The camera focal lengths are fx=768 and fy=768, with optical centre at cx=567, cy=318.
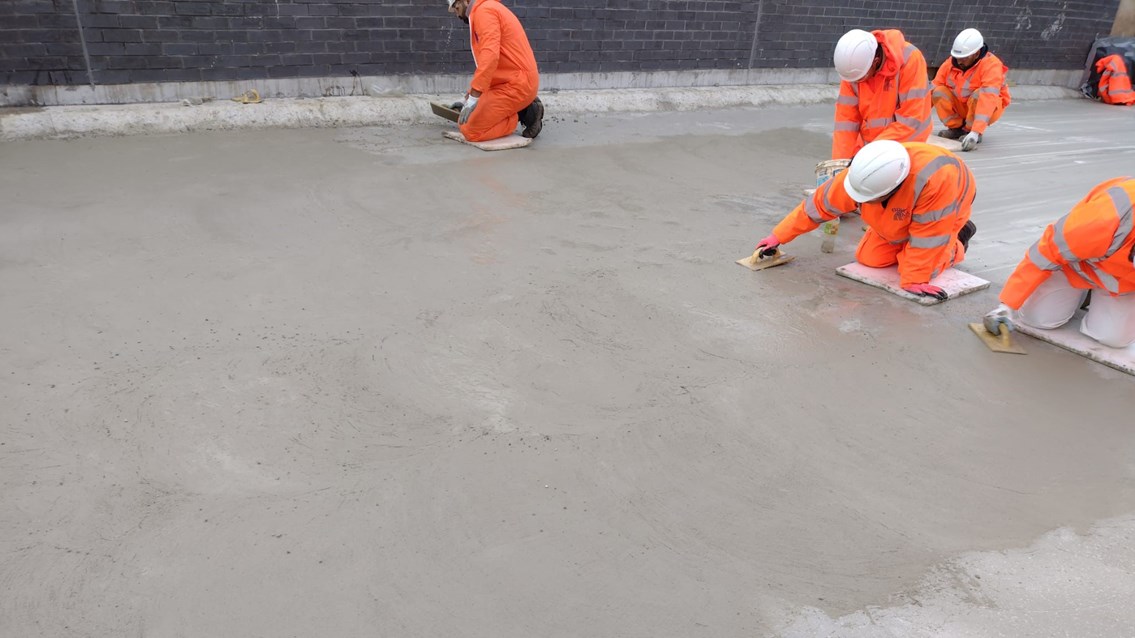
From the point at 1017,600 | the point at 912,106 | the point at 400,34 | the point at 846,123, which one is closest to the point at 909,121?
the point at 912,106

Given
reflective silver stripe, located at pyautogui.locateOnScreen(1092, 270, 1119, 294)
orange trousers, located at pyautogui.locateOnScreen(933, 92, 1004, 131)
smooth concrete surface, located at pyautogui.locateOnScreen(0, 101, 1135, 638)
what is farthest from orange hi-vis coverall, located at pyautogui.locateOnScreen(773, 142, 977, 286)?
orange trousers, located at pyautogui.locateOnScreen(933, 92, 1004, 131)

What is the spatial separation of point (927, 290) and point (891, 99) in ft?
5.19

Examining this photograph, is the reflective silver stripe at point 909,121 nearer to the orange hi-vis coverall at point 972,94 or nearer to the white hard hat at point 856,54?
the white hard hat at point 856,54

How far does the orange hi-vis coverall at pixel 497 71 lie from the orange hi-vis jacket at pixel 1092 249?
3.81 metres

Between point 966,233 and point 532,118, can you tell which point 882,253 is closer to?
point 966,233

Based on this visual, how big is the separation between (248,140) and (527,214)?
8.40 ft

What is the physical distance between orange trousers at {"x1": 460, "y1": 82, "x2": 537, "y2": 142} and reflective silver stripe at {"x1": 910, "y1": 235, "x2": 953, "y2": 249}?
3309 mm

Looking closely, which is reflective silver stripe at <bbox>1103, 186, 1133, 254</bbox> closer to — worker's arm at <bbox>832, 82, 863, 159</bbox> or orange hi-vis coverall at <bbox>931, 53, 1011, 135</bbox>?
worker's arm at <bbox>832, 82, 863, 159</bbox>

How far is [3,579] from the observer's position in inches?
76.4

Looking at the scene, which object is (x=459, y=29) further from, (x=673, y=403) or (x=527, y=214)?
(x=673, y=403)

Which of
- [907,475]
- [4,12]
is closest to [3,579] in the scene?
[907,475]

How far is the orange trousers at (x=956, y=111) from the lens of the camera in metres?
7.01

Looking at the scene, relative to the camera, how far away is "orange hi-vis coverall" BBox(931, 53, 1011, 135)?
22.2 ft

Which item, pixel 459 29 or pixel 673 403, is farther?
pixel 459 29
